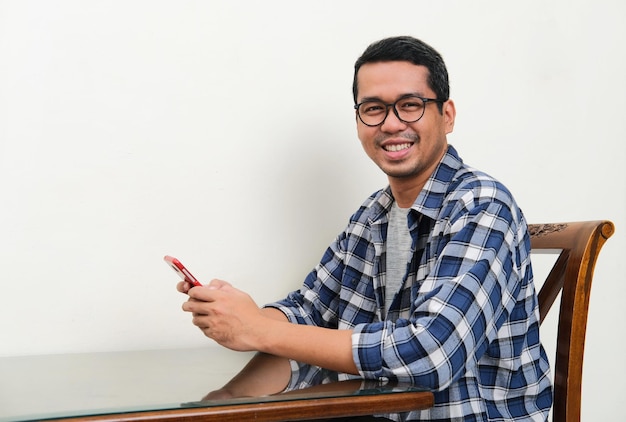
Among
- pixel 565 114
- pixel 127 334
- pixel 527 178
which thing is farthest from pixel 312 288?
pixel 565 114

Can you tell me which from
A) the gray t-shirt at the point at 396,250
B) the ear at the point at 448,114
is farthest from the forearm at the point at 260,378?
the ear at the point at 448,114

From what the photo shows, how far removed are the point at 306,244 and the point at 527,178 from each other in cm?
71

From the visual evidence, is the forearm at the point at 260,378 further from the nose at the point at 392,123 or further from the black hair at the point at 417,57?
the black hair at the point at 417,57

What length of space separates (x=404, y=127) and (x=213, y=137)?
1.55 feet

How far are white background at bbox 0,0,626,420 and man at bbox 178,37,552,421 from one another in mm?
222

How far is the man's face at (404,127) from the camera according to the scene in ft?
5.06

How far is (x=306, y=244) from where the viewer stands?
1911mm

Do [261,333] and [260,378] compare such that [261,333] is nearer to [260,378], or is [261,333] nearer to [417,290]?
[260,378]

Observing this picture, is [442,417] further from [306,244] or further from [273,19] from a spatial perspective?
[273,19]

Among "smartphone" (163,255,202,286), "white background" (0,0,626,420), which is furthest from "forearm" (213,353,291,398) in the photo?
"white background" (0,0,626,420)

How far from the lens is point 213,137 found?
5.80ft

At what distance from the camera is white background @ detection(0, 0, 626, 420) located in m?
1.59

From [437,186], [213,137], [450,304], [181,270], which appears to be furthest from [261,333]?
[213,137]

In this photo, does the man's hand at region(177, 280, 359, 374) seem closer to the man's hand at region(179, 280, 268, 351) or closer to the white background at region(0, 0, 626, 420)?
the man's hand at region(179, 280, 268, 351)
